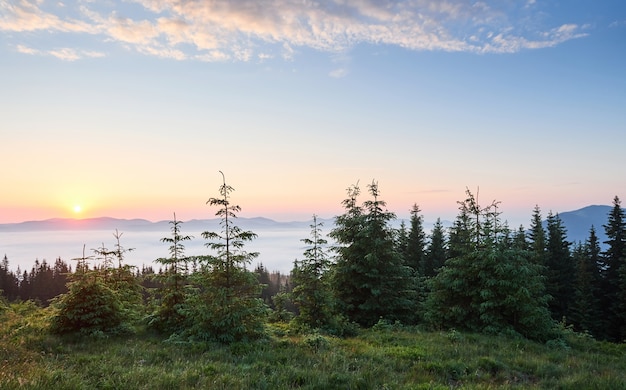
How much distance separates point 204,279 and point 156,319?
328 centimetres

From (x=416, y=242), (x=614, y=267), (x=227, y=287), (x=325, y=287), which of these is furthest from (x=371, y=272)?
(x=614, y=267)

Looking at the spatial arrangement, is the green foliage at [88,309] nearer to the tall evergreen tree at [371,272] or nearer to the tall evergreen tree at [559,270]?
the tall evergreen tree at [371,272]

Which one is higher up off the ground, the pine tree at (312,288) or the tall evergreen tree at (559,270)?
the pine tree at (312,288)

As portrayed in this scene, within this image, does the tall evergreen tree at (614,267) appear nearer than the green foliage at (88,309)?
No

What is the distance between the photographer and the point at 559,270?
142ft

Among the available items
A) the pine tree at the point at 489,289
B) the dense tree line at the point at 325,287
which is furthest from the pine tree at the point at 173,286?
the pine tree at the point at 489,289

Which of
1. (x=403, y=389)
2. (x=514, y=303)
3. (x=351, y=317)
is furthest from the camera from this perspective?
(x=351, y=317)

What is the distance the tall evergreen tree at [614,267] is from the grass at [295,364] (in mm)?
36232

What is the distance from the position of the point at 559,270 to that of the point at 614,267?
19.1ft

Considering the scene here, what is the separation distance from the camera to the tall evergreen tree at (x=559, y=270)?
41750 mm

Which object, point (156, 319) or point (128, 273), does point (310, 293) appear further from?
point (128, 273)

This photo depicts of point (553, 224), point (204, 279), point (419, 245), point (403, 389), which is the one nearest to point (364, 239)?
point (204, 279)

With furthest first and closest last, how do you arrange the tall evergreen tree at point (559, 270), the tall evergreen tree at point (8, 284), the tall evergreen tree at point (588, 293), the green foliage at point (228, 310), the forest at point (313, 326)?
the tall evergreen tree at point (8, 284) < the tall evergreen tree at point (559, 270) < the tall evergreen tree at point (588, 293) < the green foliage at point (228, 310) < the forest at point (313, 326)

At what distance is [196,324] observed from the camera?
12.4 meters
